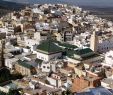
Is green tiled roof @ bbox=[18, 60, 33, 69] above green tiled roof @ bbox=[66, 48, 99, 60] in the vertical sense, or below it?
below

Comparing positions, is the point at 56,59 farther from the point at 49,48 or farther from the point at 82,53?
the point at 82,53

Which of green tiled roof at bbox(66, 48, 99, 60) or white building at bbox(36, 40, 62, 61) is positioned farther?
white building at bbox(36, 40, 62, 61)

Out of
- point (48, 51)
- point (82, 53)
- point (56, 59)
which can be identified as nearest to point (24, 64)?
point (48, 51)

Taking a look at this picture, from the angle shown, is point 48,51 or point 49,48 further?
point 49,48

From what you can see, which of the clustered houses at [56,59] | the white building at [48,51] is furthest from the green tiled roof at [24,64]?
the white building at [48,51]

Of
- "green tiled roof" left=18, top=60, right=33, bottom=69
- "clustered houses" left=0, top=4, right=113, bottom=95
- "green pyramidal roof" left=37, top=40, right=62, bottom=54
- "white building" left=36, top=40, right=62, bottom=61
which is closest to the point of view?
"clustered houses" left=0, top=4, right=113, bottom=95

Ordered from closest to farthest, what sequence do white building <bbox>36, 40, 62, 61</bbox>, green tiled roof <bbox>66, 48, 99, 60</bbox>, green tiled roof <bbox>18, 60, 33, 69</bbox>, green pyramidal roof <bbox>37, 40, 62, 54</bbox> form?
1. green tiled roof <bbox>18, 60, 33, 69</bbox>
2. green tiled roof <bbox>66, 48, 99, 60</bbox>
3. white building <bbox>36, 40, 62, 61</bbox>
4. green pyramidal roof <bbox>37, 40, 62, 54</bbox>

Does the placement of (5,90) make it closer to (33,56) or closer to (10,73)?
(10,73)

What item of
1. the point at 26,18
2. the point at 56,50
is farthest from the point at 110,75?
the point at 26,18

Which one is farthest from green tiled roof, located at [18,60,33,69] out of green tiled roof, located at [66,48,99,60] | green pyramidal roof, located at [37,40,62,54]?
green tiled roof, located at [66,48,99,60]

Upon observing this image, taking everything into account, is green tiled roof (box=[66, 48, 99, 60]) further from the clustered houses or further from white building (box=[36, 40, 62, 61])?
white building (box=[36, 40, 62, 61])
